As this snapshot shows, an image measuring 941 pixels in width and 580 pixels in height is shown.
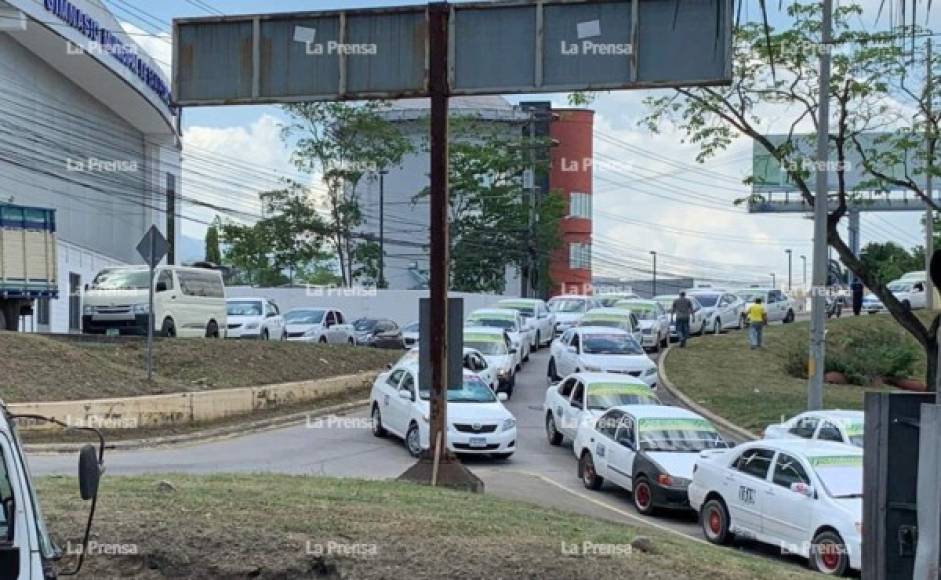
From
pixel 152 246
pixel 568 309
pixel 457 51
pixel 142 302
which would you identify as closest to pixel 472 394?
pixel 152 246

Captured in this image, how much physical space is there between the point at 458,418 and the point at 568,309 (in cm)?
2594

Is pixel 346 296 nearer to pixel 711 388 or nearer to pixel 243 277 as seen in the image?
pixel 243 277

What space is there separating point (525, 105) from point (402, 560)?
68.7 m

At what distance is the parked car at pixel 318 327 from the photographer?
3747cm

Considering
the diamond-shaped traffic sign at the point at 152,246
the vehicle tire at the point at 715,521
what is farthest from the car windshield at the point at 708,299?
the vehicle tire at the point at 715,521

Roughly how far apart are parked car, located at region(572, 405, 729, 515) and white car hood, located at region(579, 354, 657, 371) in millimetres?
→ 8032

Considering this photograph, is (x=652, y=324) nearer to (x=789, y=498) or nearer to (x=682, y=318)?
(x=682, y=318)

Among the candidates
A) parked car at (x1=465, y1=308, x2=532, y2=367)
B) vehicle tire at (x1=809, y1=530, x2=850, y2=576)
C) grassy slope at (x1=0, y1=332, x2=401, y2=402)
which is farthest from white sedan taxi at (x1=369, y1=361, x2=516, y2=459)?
parked car at (x1=465, y1=308, x2=532, y2=367)

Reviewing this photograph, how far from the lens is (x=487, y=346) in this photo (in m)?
26.6

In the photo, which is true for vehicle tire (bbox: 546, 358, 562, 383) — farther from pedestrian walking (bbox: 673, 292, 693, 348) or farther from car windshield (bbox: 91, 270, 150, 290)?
car windshield (bbox: 91, 270, 150, 290)

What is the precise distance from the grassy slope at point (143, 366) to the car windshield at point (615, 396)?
7.67m

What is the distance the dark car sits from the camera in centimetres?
3928

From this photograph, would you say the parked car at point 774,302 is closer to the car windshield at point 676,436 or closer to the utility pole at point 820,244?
the utility pole at point 820,244

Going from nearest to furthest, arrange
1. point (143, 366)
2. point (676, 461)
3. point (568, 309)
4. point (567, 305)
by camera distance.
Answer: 1. point (676, 461)
2. point (143, 366)
3. point (568, 309)
4. point (567, 305)
